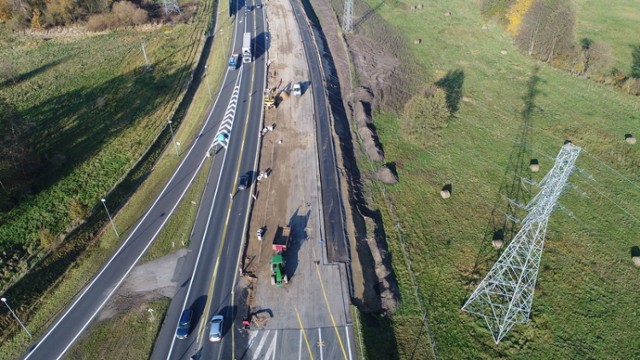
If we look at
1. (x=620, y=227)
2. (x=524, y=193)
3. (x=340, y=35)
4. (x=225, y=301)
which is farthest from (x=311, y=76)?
(x=620, y=227)

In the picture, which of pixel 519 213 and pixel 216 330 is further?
pixel 519 213

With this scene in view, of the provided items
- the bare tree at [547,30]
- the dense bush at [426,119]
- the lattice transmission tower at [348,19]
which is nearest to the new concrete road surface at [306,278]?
the dense bush at [426,119]

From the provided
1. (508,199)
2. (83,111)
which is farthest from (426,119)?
(83,111)

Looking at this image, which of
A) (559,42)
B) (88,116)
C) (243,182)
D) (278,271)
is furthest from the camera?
(559,42)

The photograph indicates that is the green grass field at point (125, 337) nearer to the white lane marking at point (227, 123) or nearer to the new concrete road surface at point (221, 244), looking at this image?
the new concrete road surface at point (221, 244)

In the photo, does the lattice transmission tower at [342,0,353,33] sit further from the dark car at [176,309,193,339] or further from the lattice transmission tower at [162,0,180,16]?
the dark car at [176,309,193,339]

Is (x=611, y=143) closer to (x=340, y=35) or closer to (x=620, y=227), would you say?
(x=620, y=227)

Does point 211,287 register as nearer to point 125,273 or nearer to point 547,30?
point 125,273
